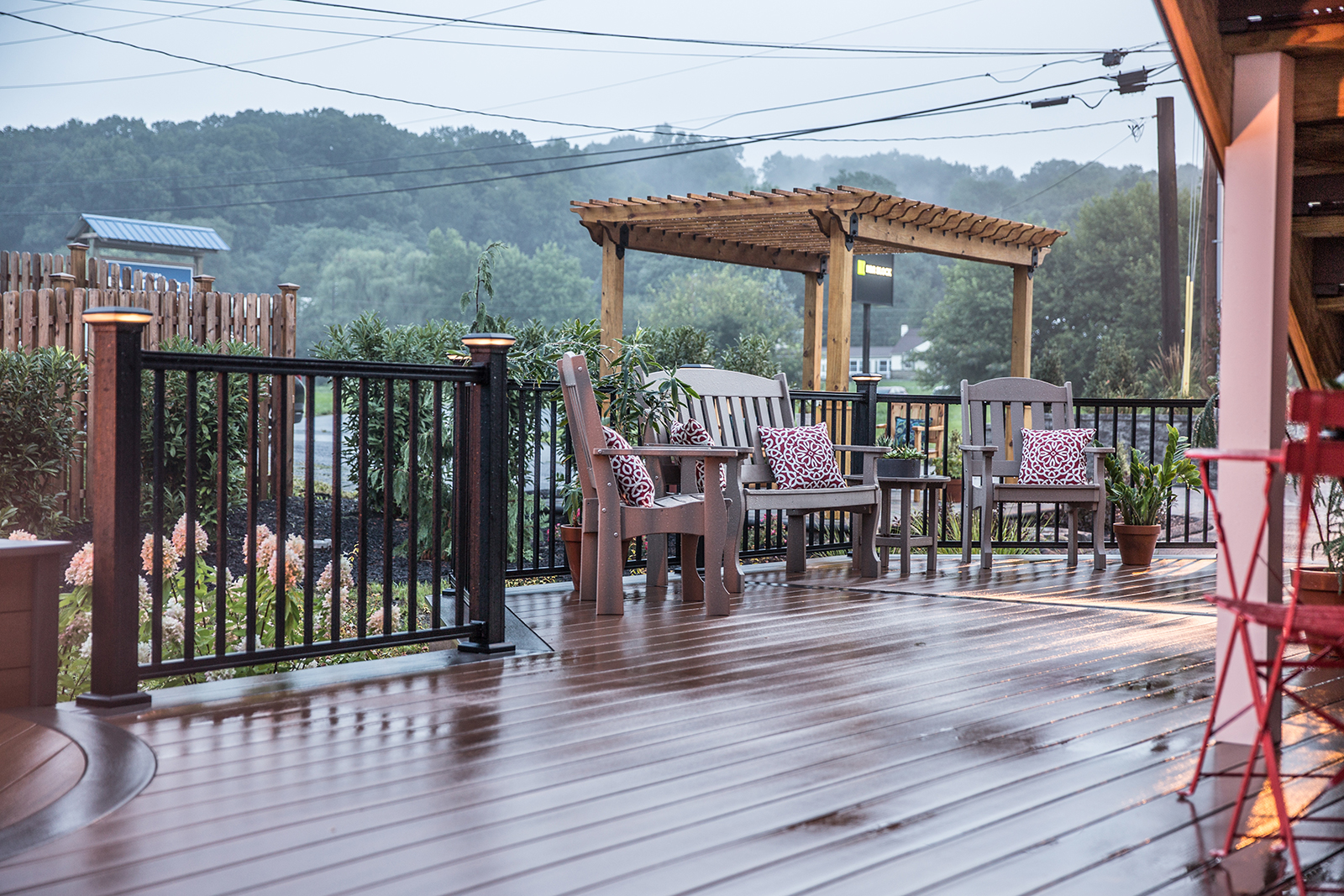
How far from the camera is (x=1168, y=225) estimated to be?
14.6 meters

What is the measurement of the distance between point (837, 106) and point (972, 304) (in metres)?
15.8

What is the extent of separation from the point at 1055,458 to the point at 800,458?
1.55 m

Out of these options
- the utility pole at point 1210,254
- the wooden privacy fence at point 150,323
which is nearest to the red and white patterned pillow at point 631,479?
the wooden privacy fence at point 150,323

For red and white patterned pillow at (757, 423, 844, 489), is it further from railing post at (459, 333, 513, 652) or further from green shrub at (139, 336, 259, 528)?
green shrub at (139, 336, 259, 528)

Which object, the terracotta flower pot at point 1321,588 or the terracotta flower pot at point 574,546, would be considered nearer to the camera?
the terracotta flower pot at point 1321,588

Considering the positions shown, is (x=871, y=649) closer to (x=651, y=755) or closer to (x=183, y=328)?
(x=651, y=755)

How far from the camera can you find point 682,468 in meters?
4.71

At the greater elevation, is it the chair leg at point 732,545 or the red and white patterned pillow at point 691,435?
the red and white patterned pillow at point 691,435

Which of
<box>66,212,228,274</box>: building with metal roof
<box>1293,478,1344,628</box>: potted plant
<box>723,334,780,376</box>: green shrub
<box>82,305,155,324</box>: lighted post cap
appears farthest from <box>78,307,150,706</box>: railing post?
<box>66,212,228,274</box>: building with metal roof

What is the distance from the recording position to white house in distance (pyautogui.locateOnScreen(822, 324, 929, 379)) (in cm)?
4569

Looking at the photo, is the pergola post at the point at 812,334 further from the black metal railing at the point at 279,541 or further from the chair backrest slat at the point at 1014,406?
the black metal railing at the point at 279,541

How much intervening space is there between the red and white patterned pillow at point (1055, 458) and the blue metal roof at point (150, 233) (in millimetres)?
18256

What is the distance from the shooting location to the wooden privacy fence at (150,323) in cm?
774

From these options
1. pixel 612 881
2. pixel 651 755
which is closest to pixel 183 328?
pixel 651 755
